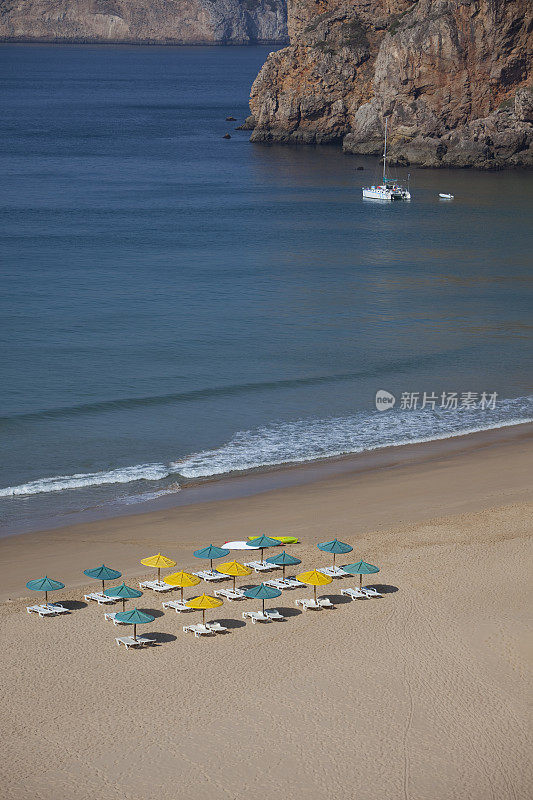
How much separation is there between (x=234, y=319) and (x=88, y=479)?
62.7 feet

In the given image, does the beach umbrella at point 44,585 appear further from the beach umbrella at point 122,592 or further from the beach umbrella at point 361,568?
the beach umbrella at point 361,568

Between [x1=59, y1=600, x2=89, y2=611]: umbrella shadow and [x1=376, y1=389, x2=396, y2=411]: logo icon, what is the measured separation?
16.4 metres

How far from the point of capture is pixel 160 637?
65.3 ft

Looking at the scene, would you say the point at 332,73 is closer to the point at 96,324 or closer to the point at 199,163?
the point at 199,163

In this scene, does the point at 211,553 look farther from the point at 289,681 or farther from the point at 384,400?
the point at 384,400

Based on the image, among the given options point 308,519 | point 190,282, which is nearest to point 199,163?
point 190,282

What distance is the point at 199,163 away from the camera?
318ft

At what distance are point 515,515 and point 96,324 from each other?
24373mm

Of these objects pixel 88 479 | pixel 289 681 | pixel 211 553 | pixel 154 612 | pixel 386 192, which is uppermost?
pixel 386 192

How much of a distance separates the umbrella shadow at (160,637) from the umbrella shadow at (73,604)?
1808 millimetres

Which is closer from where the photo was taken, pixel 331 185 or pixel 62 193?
pixel 62 193

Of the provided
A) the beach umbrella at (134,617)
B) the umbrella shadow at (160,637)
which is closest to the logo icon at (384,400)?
the umbrella shadow at (160,637)

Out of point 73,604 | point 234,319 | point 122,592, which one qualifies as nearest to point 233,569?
point 122,592

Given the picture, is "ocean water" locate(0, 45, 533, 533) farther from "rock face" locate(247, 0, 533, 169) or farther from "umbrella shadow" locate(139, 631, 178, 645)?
"umbrella shadow" locate(139, 631, 178, 645)
